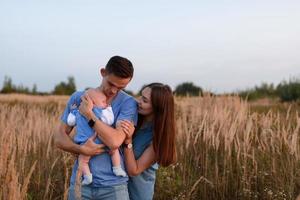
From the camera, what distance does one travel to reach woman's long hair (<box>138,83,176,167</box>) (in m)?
3.00

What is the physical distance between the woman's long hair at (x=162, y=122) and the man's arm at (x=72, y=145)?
340 mm

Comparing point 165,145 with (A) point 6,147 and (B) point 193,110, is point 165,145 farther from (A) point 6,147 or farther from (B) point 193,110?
(B) point 193,110

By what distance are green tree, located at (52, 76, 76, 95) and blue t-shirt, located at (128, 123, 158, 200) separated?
1572 inches

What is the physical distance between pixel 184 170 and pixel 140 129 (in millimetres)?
2974

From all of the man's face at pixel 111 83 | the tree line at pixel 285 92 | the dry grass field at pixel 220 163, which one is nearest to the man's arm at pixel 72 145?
the man's face at pixel 111 83

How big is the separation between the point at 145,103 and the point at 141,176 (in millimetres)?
468

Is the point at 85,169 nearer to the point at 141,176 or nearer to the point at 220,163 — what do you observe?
the point at 141,176

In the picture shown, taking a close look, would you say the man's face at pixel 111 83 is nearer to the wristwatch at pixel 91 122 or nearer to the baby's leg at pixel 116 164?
the wristwatch at pixel 91 122

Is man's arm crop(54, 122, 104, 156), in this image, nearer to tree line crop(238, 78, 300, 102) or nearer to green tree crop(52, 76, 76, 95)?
tree line crop(238, 78, 300, 102)

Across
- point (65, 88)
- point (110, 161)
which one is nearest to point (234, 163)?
point (110, 161)

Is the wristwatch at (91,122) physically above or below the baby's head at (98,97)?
below

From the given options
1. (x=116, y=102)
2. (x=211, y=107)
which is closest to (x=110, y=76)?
(x=116, y=102)

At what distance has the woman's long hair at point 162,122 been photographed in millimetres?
3002

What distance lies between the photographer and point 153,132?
10.1ft
